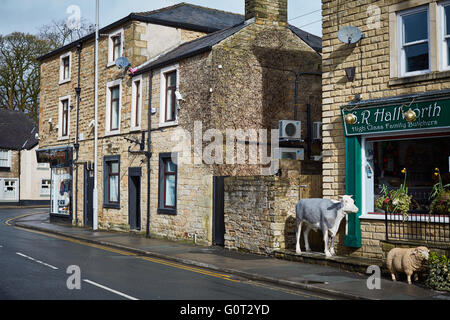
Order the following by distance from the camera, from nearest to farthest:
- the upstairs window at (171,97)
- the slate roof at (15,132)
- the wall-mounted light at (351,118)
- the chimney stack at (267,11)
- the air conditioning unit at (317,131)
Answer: the wall-mounted light at (351,118) → the air conditioning unit at (317,131) → the upstairs window at (171,97) → the chimney stack at (267,11) → the slate roof at (15,132)

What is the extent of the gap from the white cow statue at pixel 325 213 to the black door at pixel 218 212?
357cm

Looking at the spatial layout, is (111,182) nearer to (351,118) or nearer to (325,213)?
(325,213)

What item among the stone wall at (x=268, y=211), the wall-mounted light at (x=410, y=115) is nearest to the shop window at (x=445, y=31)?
the wall-mounted light at (x=410, y=115)

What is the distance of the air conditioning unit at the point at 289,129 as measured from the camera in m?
18.6

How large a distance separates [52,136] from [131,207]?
30.4 ft

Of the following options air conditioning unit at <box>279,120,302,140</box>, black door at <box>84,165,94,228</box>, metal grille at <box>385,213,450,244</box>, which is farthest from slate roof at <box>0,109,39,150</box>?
metal grille at <box>385,213,450,244</box>

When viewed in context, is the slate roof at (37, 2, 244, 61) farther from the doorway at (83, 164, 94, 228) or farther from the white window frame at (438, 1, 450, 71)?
the white window frame at (438, 1, 450, 71)

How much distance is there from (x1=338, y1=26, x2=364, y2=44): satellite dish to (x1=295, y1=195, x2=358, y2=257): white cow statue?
157 inches

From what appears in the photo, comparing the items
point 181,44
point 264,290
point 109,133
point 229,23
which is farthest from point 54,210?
point 264,290

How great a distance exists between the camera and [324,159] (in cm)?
1450

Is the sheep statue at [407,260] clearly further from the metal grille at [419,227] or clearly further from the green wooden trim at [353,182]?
the green wooden trim at [353,182]

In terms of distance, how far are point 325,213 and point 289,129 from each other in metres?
5.44

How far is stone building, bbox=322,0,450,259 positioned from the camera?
1224 cm

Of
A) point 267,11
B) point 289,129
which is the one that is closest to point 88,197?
point 289,129
